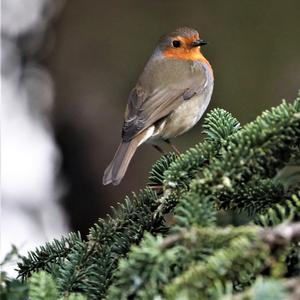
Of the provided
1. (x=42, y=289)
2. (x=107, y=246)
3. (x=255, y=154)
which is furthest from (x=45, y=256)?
(x=255, y=154)

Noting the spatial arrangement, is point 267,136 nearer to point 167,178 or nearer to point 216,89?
point 167,178

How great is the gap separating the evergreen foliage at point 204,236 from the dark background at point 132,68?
9.97 feet

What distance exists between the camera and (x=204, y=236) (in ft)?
4.13

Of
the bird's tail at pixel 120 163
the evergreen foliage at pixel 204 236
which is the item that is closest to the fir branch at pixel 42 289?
the evergreen foliage at pixel 204 236

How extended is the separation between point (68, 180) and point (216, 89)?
1.37 m

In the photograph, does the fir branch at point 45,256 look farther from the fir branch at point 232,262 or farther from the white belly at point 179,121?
the white belly at point 179,121

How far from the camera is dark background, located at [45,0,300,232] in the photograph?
523 centimetres

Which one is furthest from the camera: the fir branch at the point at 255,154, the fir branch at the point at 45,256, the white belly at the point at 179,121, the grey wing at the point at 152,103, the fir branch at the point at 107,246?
the white belly at the point at 179,121

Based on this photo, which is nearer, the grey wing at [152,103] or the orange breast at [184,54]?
the grey wing at [152,103]

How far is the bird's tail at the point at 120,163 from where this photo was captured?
2.93 m

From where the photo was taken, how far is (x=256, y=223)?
5.32 feet

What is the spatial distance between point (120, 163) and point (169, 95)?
0.88 m

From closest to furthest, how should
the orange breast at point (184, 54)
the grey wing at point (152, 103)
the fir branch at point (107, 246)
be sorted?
the fir branch at point (107, 246)
the grey wing at point (152, 103)
the orange breast at point (184, 54)

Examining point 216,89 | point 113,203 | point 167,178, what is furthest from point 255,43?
point 167,178
